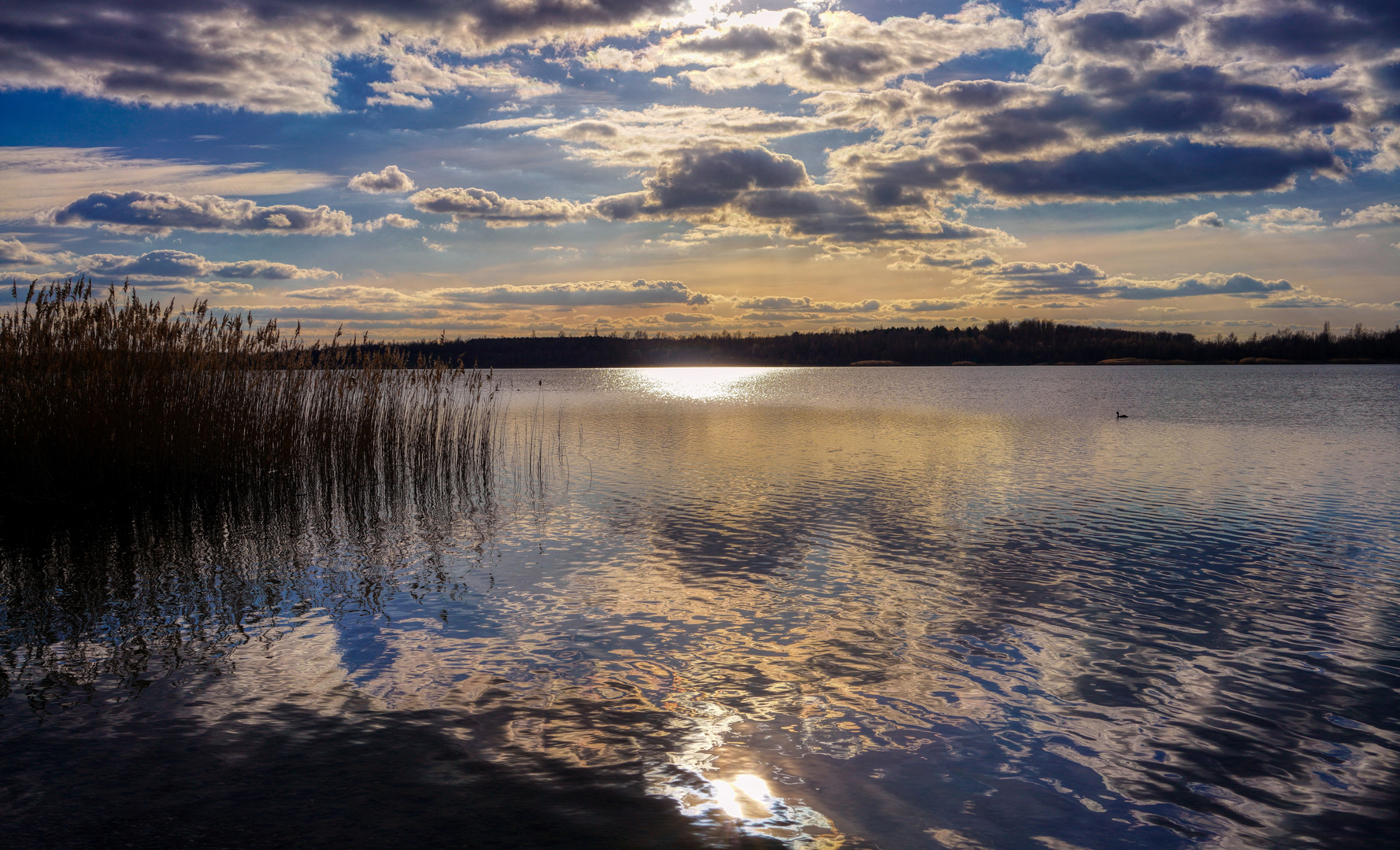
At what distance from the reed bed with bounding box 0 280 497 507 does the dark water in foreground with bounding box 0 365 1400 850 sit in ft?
4.37

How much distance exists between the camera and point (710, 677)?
673 cm

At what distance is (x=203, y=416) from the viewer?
48.0 feet

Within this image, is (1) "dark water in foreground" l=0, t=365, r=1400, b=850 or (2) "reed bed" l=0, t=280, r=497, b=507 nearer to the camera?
(1) "dark water in foreground" l=0, t=365, r=1400, b=850

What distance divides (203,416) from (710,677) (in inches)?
486

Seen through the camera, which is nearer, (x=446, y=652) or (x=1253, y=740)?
(x=1253, y=740)

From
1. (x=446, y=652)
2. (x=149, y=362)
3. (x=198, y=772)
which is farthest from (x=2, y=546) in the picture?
(x=198, y=772)

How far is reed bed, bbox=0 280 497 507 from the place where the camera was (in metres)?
12.7

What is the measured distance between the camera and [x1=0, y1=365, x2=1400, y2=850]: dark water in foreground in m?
4.63

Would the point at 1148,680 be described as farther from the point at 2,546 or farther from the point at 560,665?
the point at 2,546

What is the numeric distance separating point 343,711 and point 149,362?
10.7 m

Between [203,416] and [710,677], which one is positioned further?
[203,416]

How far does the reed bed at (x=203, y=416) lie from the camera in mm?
12695

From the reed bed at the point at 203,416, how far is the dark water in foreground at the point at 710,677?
1332 mm

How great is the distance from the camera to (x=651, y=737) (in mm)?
5586
